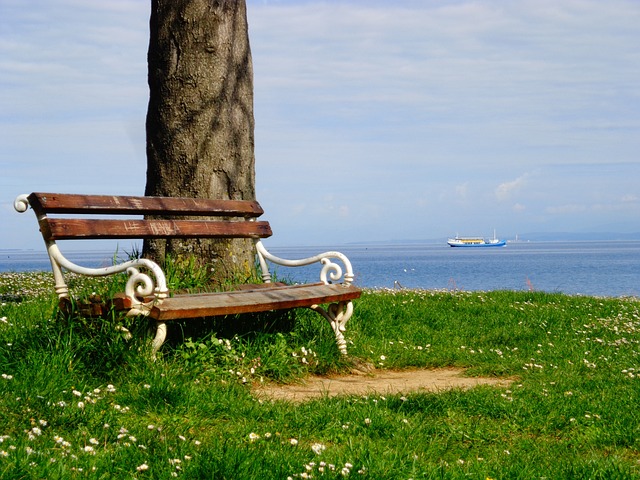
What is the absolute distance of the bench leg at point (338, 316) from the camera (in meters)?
7.84

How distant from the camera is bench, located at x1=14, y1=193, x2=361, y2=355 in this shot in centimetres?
598

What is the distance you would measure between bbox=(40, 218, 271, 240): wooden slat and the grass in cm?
76

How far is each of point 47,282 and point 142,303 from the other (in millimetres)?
7745

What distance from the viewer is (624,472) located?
433 cm

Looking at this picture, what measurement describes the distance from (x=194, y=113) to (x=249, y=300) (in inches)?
124

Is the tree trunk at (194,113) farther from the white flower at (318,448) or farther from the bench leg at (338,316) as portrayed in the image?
the white flower at (318,448)

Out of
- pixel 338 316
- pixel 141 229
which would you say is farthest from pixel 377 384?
pixel 141 229

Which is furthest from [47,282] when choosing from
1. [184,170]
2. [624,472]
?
[624,472]

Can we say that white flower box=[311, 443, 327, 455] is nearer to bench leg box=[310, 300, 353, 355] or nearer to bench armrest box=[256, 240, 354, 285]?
bench leg box=[310, 300, 353, 355]

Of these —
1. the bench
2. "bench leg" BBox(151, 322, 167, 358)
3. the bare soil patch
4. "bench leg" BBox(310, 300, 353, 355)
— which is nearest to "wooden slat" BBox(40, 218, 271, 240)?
the bench

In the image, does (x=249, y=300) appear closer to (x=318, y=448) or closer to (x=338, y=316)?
(x=338, y=316)

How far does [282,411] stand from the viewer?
5414mm

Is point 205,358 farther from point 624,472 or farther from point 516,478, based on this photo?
point 624,472

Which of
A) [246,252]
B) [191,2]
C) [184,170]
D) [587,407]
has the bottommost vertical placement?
[587,407]
